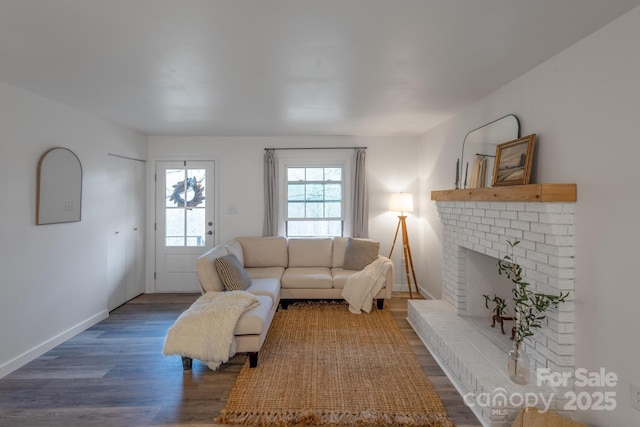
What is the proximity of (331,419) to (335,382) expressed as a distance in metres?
0.39

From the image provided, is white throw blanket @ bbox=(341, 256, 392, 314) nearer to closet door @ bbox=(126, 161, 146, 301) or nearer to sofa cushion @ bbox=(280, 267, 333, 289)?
sofa cushion @ bbox=(280, 267, 333, 289)

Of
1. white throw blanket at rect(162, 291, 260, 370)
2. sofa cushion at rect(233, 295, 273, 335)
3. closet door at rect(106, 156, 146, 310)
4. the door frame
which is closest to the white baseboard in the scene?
closet door at rect(106, 156, 146, 310)

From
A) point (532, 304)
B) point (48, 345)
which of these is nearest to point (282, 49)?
point (532, 304)

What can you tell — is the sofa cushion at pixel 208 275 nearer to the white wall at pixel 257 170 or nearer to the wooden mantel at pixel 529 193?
the white wall at pixel 257 170

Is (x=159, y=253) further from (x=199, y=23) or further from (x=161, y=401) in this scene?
(x=199, y=23)

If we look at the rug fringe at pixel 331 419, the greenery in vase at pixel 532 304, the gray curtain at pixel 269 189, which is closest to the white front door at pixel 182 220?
the gray curtain at pixel 269 189

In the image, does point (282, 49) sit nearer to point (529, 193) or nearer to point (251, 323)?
point (529, 193)

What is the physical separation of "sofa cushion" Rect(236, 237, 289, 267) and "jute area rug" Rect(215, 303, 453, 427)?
115cm

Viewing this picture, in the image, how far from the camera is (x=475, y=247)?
2787 mm

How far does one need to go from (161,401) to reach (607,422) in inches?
113

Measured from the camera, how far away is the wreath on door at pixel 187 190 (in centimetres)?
474

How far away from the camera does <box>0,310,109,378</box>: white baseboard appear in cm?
254

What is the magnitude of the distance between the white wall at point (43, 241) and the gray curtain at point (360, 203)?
136 inches

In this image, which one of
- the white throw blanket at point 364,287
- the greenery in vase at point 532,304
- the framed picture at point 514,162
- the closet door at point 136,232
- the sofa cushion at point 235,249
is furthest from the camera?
the closet door at point 136,232
